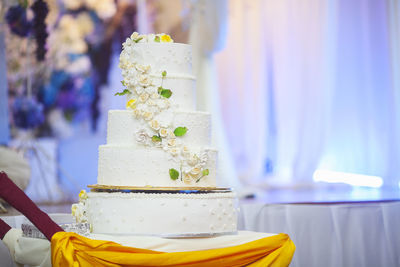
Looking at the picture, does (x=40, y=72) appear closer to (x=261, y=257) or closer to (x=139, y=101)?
(x=139, y=101)

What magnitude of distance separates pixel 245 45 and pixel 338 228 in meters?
3.55

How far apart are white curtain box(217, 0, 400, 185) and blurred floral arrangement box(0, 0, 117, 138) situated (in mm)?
1861

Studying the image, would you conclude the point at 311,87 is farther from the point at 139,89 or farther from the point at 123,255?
the point at 123,255

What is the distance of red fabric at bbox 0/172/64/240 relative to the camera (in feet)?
7.11

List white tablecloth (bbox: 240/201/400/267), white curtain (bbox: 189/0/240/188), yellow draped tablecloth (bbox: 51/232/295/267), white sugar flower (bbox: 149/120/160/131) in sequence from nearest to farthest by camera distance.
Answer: yellow draped tablecloth (bbox: 51/232/295/267), white sugar flower (bbox: 149/120/160/131), white tablecloth (bbox: 240/201/400/267), white curtain (bbox: 189/0/240/188)

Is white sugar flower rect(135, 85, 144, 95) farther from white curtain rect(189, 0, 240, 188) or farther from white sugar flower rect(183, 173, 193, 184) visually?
white curtain rect(189, 0, 240, 188)

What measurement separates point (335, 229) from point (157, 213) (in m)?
1.49

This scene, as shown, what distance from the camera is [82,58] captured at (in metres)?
7.20

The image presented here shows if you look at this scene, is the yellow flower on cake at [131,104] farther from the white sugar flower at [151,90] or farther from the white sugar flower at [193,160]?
the white sugar flower at [193,160]

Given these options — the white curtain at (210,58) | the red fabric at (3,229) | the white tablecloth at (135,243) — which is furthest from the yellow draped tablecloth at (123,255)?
the white curtain at (210,58)

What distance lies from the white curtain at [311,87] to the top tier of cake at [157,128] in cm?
391

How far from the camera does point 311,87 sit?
630cm

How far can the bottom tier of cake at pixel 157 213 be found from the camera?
2260mm

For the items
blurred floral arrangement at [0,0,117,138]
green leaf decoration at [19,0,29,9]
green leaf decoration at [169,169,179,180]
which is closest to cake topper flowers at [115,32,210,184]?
green leaf decoration at [169,169,179,180]
